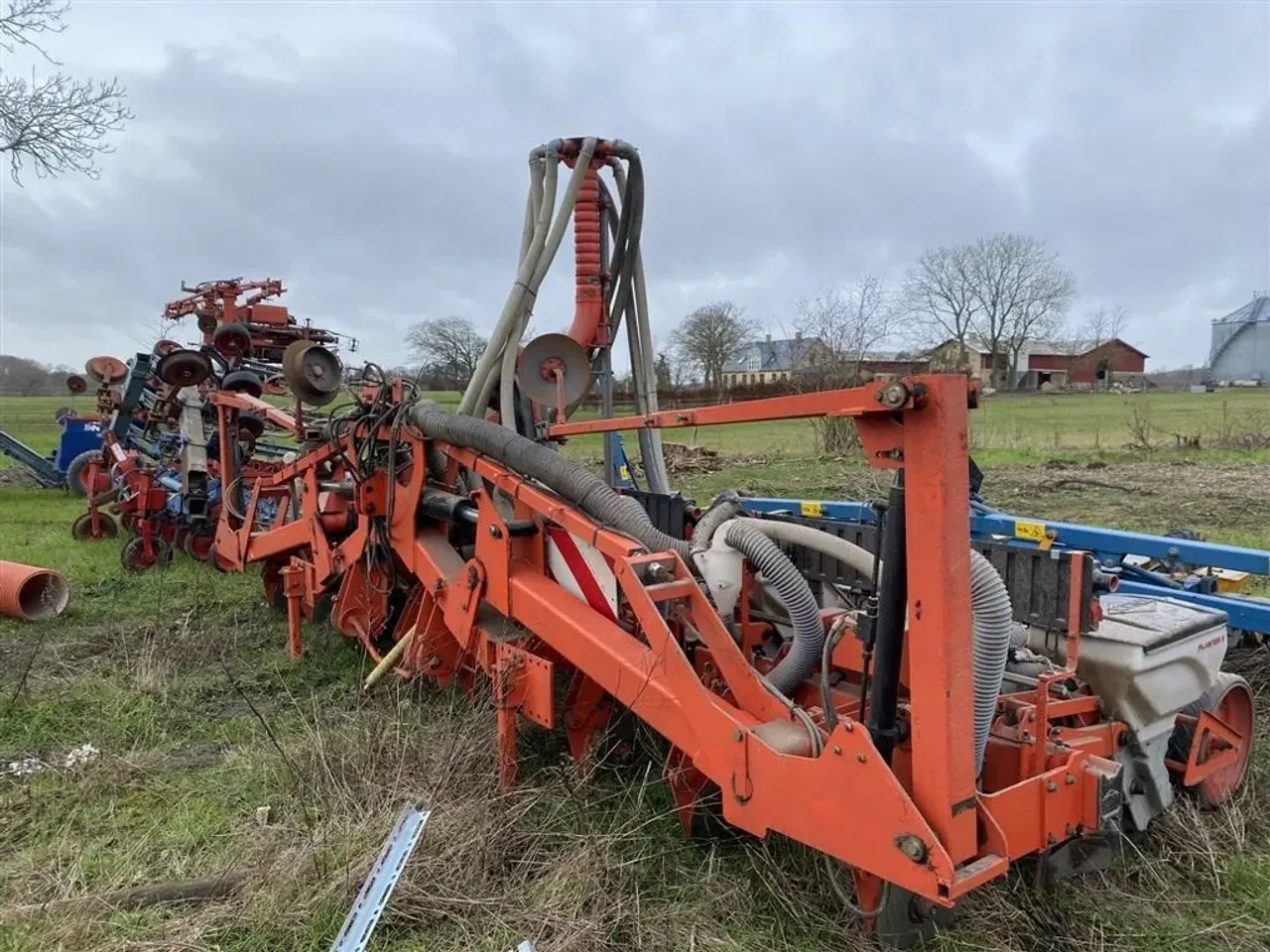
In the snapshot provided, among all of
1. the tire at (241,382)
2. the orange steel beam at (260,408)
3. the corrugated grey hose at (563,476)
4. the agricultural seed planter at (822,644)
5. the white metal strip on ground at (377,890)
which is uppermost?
the tire at (241,382)

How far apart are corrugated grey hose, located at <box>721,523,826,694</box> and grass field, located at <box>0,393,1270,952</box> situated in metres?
0.56

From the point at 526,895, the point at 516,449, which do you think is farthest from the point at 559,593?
the point at 526,895

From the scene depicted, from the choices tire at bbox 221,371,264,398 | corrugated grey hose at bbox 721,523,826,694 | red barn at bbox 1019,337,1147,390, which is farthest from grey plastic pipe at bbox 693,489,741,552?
red barn at bbox 1019,337,1147,390

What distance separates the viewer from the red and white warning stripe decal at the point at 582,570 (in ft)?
11.4

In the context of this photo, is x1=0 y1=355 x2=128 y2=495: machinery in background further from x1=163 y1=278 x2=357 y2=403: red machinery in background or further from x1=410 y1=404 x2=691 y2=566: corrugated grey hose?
x1=410 y1=404 x2=691 y2=566: corrugated grey hose

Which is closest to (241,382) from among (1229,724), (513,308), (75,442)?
(513,308)

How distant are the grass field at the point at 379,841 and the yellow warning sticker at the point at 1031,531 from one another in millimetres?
1156

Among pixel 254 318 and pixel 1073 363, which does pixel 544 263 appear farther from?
pixel 1073 363

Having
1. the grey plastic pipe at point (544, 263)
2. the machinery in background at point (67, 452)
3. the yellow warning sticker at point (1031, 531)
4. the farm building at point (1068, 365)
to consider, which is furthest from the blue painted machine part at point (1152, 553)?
the farm building at point (1068, 365)

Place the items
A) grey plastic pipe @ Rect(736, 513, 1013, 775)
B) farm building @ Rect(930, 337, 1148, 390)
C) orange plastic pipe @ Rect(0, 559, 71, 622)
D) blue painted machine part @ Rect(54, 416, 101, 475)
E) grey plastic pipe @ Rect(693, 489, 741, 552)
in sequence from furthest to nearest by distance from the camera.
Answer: farm building @ Rect(930, 337, 1148, 390) < blue painted machine part @ Rect(54, 416, 101, 475) < orange plastic pipe @ Rect(0, 559, 71, 622) < grey plastic pipe @ Rect(693, 489, 741, 552) < grey plastic pipe @ Rect(736, 513, 1013, 775)

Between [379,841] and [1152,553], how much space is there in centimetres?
380

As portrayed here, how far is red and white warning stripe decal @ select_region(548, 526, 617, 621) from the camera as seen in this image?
349 centimetres

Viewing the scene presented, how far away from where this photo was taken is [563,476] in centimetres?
361

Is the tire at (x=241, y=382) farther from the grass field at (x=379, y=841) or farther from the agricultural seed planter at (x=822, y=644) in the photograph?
the agricultural seed planter at (x=822, y=644)
